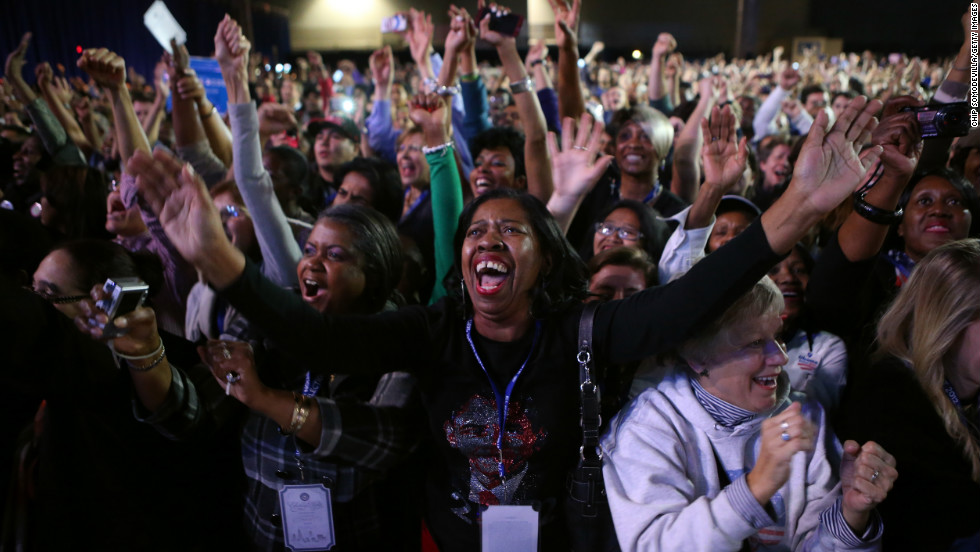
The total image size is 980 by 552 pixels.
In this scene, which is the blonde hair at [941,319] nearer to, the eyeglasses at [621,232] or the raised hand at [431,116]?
the eyeglasses at [621,232]

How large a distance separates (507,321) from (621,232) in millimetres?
964

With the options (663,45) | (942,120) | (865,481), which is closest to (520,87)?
(942,120)

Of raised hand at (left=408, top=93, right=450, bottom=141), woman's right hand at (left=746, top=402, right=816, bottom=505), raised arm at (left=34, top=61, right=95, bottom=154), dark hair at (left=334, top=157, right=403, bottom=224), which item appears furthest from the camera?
raised arm at (left=34, top=61, right=95, bottom=154)

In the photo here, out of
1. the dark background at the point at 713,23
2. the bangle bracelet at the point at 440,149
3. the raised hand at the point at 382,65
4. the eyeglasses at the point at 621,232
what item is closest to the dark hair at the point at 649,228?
the eyeglasses at the point at 621,232

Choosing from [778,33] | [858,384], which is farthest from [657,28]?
[858,384]

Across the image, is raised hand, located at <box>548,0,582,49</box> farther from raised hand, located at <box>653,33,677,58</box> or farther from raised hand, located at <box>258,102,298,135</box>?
raised hand, located at <box>653,33,677,58</box>

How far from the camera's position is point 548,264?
1.62 m

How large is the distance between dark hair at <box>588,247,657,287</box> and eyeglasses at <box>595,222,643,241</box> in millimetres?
320

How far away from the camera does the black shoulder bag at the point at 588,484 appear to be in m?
1.38

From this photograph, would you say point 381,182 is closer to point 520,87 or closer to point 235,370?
point 520,87

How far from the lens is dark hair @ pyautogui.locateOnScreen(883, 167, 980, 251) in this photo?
7.12ft

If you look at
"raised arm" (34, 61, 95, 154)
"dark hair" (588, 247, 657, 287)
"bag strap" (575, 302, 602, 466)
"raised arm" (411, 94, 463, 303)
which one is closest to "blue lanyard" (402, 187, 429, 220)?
"raised arm" (411, 94, 463, 303)

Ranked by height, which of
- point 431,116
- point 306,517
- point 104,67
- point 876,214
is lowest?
point 306,517

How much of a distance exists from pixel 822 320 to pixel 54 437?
214cm
